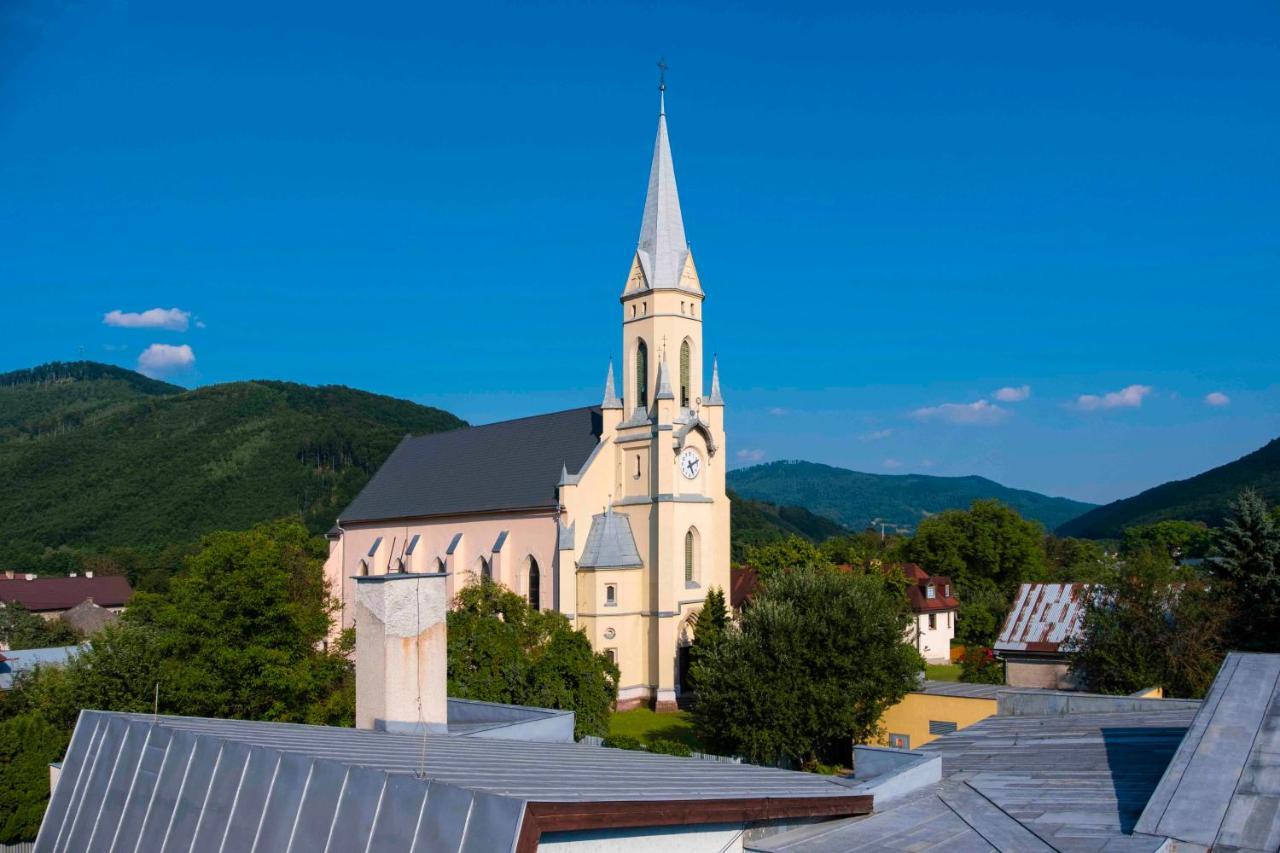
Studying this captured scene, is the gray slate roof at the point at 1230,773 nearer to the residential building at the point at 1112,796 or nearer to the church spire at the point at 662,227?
the residential building at the point at 1112,796

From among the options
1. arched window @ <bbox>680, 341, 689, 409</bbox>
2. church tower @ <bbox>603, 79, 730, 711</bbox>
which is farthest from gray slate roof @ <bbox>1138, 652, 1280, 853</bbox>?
arched window @ <bbox>680, 341, 689, 409</bbox>

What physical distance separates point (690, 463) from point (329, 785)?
38.8 m

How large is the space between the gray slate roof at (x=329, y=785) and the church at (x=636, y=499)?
1249 inches

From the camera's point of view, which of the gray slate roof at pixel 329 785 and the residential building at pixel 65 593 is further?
the residential building at pixel 65 593

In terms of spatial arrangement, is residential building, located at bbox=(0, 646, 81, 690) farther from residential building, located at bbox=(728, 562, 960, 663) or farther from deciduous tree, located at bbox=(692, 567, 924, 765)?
residential building, located at bbox=(728, 562, 960, 663)

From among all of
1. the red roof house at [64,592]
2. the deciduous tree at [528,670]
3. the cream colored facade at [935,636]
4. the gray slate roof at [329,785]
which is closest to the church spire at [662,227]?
the deciduous tree at [528,670]

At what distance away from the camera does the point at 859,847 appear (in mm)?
10359

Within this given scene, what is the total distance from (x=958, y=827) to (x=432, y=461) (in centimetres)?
5294

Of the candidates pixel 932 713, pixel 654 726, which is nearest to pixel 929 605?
pixel 654 726

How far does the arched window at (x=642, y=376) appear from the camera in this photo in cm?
4875

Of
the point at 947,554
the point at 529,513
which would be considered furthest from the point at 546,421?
the point at 947,554

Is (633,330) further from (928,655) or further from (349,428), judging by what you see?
(349,428)

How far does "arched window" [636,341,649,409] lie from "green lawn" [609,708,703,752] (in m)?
13.7

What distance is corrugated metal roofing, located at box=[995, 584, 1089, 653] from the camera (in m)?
37.8
